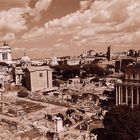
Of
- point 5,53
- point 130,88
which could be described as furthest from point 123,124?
point 5,53

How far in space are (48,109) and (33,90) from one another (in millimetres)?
19619

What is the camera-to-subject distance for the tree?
32594 mm

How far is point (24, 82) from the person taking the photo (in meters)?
76.4

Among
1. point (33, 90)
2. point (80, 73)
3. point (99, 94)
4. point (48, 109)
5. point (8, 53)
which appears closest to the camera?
point (48, 109)

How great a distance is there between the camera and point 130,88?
4844 centimetres

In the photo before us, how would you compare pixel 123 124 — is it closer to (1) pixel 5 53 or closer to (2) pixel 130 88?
(2) pixel 130 88

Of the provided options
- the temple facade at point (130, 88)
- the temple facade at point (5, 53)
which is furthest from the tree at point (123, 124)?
the temple facade at point (5, 53)

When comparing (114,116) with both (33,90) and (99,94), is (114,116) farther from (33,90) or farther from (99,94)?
(33,90)

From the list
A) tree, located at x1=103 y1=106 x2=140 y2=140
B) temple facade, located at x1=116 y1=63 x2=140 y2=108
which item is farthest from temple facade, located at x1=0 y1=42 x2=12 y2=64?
tree, located at x1=103 y1=106 x2=140 y2=140

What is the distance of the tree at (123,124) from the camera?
32.6 metres

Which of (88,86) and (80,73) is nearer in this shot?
(88,86)

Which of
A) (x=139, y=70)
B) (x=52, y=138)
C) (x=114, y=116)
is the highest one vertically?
(x=139, y=70)

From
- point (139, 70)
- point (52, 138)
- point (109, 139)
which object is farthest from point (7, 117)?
point (139, 70)

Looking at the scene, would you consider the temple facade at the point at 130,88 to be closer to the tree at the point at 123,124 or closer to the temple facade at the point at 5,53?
the tree at the point at 123,124
